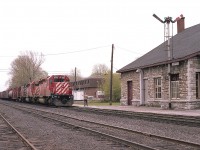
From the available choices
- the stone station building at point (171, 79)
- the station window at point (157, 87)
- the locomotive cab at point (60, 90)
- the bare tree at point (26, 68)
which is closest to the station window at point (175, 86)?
the stone station building at point (171, 79)

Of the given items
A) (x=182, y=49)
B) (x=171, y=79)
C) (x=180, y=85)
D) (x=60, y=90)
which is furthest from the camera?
(x=60, y=90)

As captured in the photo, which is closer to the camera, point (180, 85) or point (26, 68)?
point (180, 85)

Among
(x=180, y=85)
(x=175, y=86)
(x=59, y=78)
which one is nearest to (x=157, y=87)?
(x=175, y=86)

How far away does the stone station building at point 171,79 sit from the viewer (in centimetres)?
2659

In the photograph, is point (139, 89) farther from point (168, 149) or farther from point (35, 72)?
point (35, 72)

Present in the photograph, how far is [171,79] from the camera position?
29281 millimetres

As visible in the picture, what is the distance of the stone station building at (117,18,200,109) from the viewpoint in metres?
26.6

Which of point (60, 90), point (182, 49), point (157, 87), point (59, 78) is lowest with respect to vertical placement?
point (60, 90)

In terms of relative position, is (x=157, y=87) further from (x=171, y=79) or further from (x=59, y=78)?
(x=59, y=78)

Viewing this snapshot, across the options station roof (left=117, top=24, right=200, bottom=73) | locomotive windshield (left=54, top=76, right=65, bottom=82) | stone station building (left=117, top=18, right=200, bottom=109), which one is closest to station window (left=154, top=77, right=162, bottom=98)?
stone station building (left=117, top=18, right=200, bottom=109)

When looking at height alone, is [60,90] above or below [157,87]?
below

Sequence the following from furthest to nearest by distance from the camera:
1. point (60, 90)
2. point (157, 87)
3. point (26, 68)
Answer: point (26, 68)
point (60, 90)
point (157, 87)

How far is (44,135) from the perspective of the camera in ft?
42.2

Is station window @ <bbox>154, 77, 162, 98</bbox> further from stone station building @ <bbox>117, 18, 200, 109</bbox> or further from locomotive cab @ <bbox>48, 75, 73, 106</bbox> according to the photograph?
locomotive cab @ <bbox>48, 75, 73, 106</bbox>
